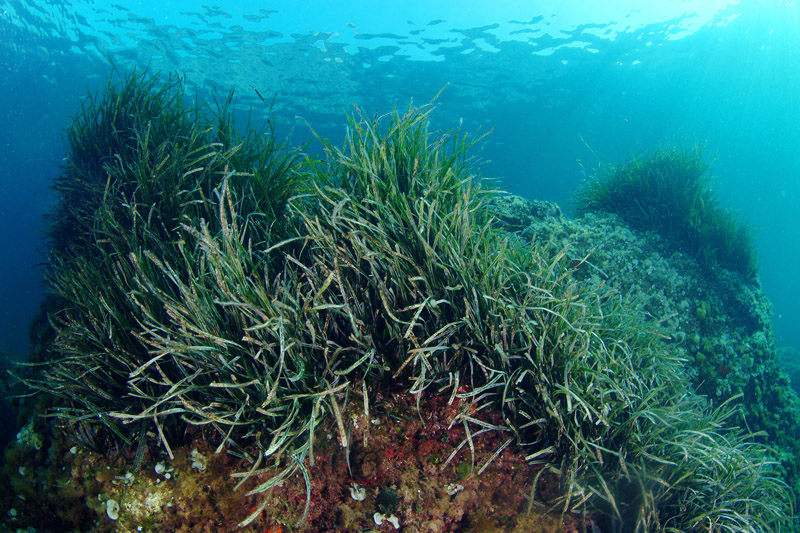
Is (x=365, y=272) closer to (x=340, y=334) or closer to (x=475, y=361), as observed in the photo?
(x=340, y=334)

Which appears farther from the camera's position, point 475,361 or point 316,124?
point 316,124

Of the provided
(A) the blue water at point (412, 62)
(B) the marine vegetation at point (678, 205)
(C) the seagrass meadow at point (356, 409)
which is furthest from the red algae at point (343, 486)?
(A) the blue water at point (412, 62)

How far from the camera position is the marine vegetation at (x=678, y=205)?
21.7 ft

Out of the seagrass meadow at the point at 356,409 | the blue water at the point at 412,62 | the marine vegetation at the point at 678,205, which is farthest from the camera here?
the blue water at the point at 412,62

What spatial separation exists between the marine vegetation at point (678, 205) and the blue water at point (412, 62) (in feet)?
22.6

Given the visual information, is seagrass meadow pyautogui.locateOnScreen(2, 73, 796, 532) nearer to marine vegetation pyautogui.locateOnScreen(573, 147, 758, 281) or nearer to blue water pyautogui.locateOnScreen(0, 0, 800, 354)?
marine vegetation pyautogui.locateOnScreen(573, 147, 758, 281)

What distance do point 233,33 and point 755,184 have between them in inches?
2989

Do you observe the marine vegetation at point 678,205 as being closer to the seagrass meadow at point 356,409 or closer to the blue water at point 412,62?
the seagrass meadow at point 356,409

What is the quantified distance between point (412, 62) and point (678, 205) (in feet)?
75.8

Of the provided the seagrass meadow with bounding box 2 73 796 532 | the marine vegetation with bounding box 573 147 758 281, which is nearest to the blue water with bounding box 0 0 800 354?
the marine vegetation with bounding box 573 147 758 281

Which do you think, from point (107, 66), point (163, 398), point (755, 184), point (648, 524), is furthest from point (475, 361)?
point (755, 184)

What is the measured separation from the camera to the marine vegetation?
6609mm

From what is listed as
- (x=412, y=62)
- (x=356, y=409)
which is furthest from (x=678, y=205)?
(x=412, y=62)

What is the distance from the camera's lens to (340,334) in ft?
7.39
